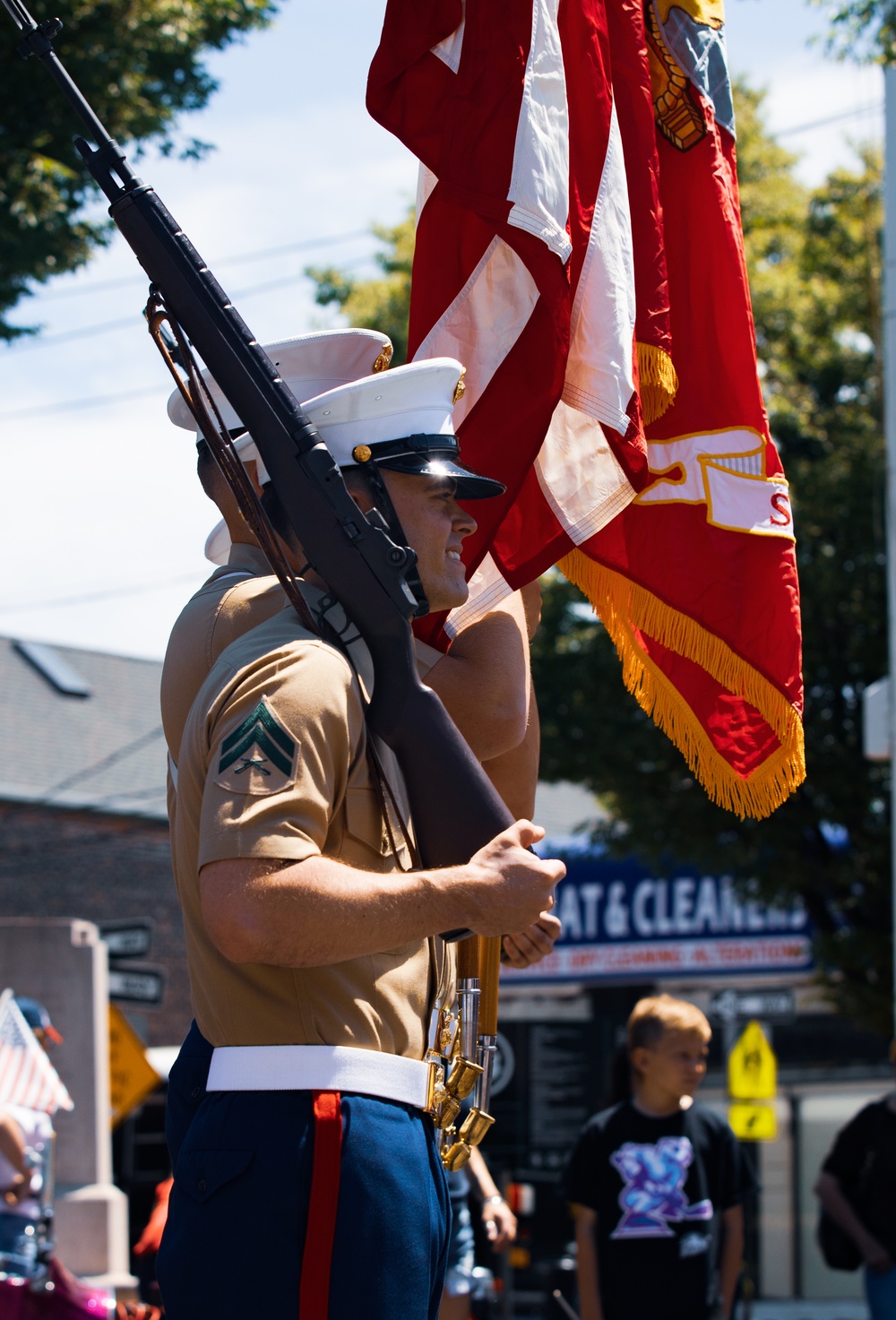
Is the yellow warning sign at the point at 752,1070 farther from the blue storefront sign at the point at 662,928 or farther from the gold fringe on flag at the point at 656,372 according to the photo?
the gold fringe on flag at the point at 656,372

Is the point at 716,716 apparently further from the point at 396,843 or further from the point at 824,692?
the point at 824,692

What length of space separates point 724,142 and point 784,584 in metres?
0.99

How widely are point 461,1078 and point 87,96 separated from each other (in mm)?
7034

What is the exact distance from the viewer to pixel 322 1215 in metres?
2.05

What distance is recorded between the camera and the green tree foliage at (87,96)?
8.25 metres

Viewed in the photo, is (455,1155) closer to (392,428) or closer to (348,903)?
(348,903)

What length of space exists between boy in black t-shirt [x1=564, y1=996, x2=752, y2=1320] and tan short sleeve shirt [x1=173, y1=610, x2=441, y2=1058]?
10.7 feet

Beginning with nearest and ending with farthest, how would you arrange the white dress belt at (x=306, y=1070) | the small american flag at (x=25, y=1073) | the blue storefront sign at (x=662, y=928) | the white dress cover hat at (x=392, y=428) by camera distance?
the white dress belt at (x=306, y=1070)
the white dress cover hat at (x=392, y=428)
the small american flag at (x=25, y=1073)
the blue storefront sign at (x=662, y=928)

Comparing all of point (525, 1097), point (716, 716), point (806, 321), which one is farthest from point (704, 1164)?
point (806, 321)

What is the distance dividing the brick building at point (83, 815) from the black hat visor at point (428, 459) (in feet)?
80.0

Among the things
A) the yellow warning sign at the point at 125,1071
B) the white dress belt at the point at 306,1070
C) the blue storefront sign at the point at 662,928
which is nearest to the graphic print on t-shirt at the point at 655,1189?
the white dress belt at the point at 306,1070

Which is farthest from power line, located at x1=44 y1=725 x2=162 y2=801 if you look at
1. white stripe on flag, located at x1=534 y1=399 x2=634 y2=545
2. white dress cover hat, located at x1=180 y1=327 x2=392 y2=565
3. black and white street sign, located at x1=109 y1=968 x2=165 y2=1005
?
white dress cover hat, located at x1=180 y1=327 x2=392 y2=565

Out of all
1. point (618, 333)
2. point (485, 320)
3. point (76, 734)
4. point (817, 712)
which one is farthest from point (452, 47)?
point (76, 734)

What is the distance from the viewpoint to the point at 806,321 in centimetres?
1673
